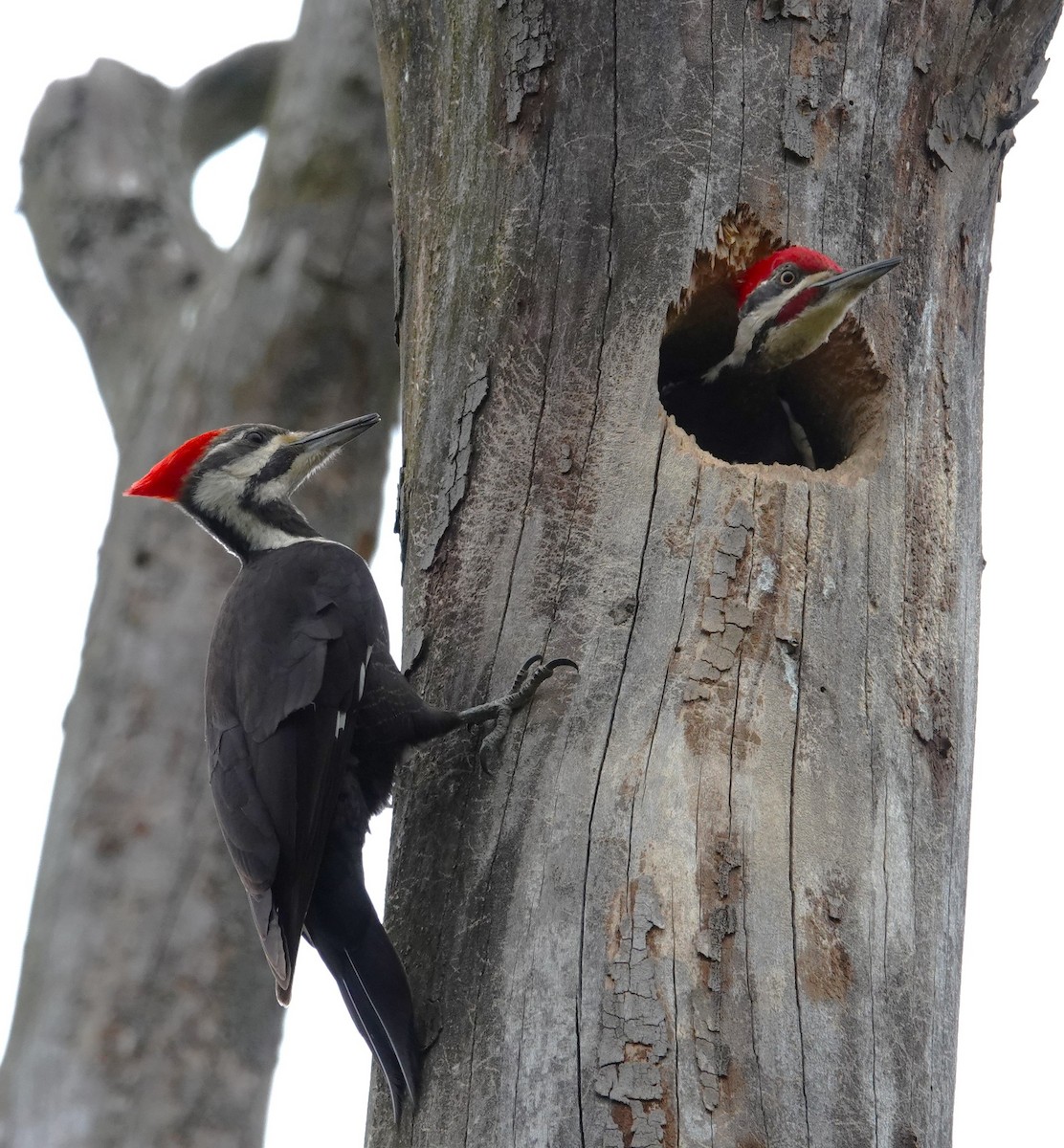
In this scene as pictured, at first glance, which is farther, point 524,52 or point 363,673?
point 363,673

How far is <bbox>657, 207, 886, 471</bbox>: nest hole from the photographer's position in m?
2.88

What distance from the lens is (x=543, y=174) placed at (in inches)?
115

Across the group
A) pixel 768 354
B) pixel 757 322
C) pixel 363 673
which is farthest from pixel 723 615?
pixel 768 354

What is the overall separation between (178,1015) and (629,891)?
2.49m

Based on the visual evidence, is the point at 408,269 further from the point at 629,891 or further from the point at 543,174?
the point at 629,891

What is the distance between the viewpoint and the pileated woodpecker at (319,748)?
254 cm

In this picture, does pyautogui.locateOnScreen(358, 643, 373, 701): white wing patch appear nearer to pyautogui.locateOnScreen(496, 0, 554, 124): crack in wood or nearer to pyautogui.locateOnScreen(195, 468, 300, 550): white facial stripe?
pyautogui.locateOnScreen(195, 468, 300, 550): white facial stripe

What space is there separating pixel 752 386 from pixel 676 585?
1.25m

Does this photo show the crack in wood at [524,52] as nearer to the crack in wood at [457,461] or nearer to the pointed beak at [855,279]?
the crack in wood at [457,461]

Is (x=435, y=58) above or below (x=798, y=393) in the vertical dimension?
above

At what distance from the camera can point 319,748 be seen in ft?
9.78

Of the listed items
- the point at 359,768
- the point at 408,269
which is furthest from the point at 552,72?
the point at 359,768

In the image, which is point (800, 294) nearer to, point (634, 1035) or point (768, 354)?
point (768, 354)

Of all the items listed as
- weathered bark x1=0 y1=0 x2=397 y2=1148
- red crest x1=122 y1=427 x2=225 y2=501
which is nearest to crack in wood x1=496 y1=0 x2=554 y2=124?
red crest x1=122 y1=427 x2=225 y2=501
